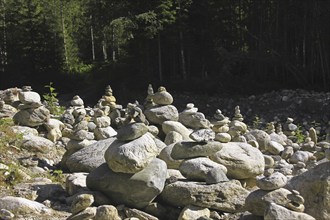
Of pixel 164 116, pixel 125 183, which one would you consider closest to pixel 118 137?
pixel 125 183

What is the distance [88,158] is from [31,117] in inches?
93.1

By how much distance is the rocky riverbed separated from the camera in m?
5.62

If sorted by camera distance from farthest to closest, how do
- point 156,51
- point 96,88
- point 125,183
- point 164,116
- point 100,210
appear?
1. point 156,51
2. point 96,88
3. point 164,116
4. point 125,183
5. point 100,210

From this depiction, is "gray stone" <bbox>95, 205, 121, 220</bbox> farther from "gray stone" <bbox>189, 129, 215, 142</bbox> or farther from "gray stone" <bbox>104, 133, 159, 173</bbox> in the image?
"gray stone" <bbox>189, 129, 215, 142</bbox>

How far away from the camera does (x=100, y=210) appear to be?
5.52 meters

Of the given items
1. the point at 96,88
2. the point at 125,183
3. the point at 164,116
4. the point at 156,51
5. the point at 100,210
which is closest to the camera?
the point at 100,210

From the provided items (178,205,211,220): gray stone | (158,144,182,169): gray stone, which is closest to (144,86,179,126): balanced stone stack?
(158,144,182,169): gray stone

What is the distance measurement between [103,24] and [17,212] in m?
19.4

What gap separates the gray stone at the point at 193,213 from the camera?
5758 millimetres

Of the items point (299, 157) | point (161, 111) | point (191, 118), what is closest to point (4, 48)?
point (161, 111)

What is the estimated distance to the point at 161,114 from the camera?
9.22m

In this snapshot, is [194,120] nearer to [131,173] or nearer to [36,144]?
[36,144]

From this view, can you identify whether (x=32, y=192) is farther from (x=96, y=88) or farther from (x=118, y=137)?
(x=96, y=88)

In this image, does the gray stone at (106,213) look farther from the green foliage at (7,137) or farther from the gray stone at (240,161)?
the green foliage at (7,137)
